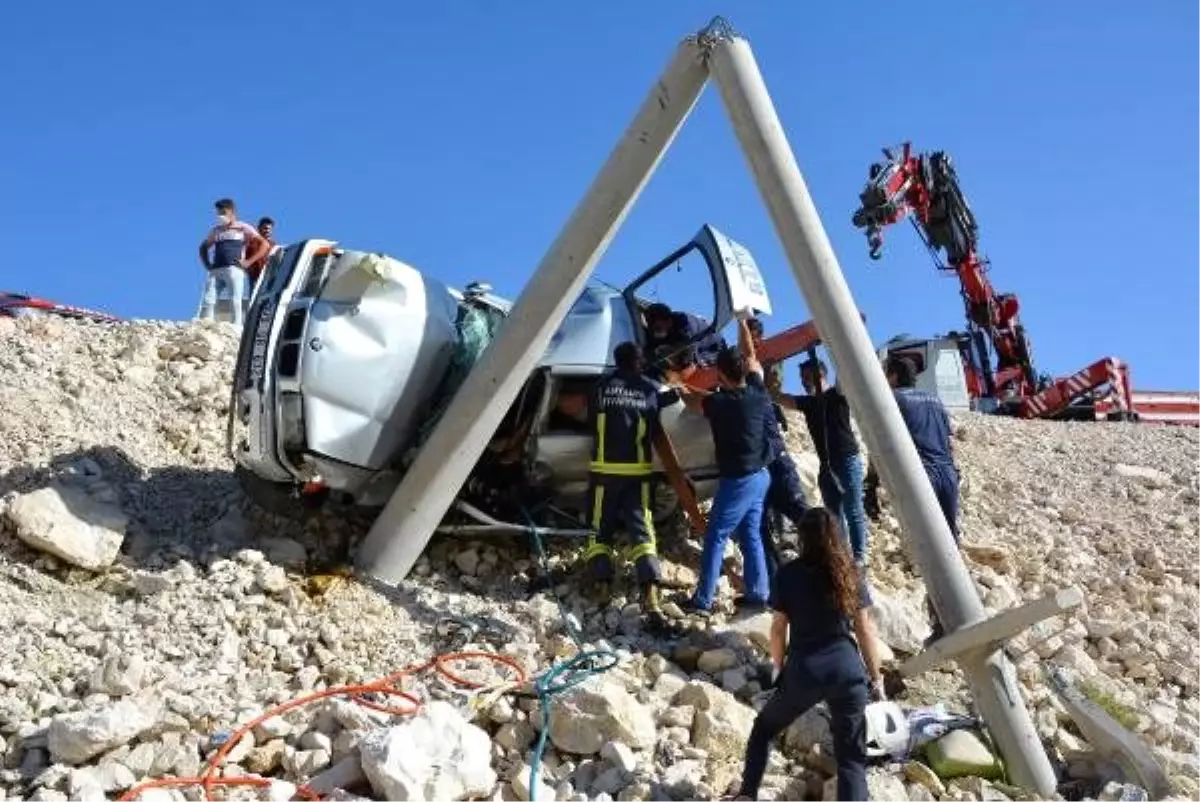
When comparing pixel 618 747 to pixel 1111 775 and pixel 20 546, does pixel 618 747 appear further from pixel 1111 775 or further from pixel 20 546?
pixel 20 546

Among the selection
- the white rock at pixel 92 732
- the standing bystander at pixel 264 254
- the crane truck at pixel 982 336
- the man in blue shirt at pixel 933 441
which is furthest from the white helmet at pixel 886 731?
the crane truck at pixel 982 336

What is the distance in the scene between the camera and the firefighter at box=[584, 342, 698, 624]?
6473 millimetres

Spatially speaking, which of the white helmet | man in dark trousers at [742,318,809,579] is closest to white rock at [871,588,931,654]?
man in dark trousers at [742,318,809,579]

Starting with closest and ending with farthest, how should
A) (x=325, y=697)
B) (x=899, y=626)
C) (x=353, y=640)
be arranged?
(x=325, y=697)
(x=353, y=640)
(x=899, y=626)

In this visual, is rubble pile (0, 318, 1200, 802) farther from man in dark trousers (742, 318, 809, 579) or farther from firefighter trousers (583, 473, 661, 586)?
man in dark trousers (742, 318, 809, 579)

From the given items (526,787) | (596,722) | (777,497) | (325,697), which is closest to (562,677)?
(596,722)

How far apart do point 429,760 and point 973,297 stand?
51.6 ft

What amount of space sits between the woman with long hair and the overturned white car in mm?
2492

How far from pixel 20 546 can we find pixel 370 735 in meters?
2.94

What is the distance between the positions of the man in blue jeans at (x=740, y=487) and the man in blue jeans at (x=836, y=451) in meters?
0.83

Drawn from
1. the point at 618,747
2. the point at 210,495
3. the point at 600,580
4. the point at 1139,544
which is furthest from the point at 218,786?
the point at 1139,544

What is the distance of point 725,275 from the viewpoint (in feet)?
22.6

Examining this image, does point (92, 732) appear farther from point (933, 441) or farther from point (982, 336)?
point (982, 336)

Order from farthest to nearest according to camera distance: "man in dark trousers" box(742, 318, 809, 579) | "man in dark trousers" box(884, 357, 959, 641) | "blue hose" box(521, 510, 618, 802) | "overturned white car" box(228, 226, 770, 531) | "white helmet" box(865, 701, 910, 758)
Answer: "man in dark trousers" box(742, 318, 809, 579) < "man in dark trousers" box(884, 357, 959, 641) < "overturned white car" box(228, 226, 770, 531) < "white helmet" box(865, 701, 910, 758) < "blue hose" box(521, 510, 618, 802)
